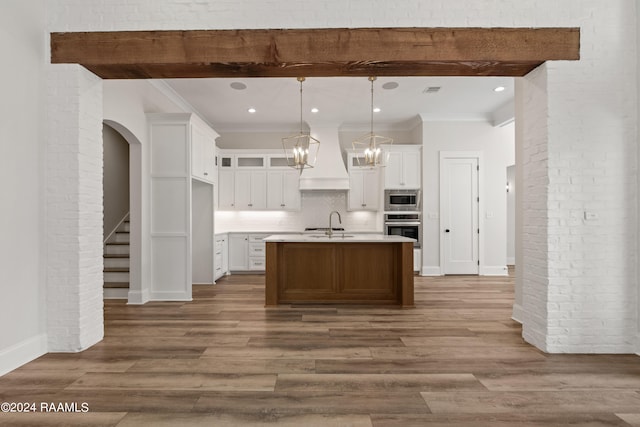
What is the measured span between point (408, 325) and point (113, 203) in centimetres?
550

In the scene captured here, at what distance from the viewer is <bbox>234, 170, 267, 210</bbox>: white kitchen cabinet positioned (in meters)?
7.57

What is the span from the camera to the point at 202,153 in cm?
561

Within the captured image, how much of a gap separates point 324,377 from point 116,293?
13.2 ft

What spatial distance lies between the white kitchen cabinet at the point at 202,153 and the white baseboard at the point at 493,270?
18.1ft

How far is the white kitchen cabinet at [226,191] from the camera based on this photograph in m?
7.57

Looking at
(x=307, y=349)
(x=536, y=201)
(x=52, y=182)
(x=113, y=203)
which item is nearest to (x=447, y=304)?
(x=536, y=201)

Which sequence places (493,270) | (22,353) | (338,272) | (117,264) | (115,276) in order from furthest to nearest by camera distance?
(493,270), (117,264), (115,276), (338,272), (22,353)

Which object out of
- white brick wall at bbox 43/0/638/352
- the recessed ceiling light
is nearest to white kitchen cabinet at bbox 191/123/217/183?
the recessed ceiling light

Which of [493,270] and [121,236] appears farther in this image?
[493,270]

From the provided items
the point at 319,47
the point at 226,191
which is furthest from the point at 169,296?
the point at 319,47

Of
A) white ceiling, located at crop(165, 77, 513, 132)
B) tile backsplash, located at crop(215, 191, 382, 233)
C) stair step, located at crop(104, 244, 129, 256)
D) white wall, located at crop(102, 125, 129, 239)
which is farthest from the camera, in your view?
tile backsplash, located at crop(215, 191, 382, 233)

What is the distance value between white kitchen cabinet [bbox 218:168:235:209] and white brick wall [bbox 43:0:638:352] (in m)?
4.50

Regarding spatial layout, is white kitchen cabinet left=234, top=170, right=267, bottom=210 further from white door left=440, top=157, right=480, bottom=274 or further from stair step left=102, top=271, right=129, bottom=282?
white door left=440, top=157, right=480, bottom=274

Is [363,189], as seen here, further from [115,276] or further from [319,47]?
[115,276]
